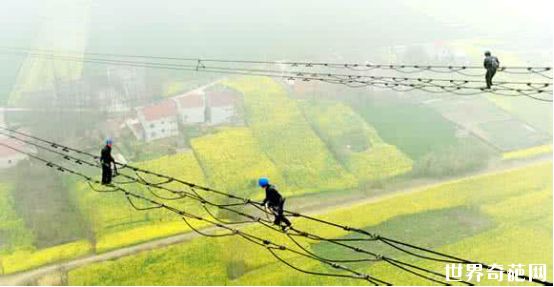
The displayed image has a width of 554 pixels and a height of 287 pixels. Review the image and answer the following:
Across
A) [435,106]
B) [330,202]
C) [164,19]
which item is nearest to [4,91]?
[164,19]

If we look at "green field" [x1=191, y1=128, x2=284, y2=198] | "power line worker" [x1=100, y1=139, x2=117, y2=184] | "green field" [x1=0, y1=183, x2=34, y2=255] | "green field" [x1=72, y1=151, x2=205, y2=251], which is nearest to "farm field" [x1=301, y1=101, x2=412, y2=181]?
"green field" [x1=191, y1=128, x2=284, y2=198]

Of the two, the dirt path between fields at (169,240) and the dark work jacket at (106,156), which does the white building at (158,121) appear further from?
the dark work jacket at (106,156)

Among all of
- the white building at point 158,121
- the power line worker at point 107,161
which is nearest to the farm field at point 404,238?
the power line worker at point 107,161

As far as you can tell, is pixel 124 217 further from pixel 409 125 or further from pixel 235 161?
pixel 409 125

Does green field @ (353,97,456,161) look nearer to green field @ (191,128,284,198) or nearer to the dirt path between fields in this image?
the dirt path between fields

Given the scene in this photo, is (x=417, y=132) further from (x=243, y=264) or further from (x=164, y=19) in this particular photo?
(x=164, y=19)

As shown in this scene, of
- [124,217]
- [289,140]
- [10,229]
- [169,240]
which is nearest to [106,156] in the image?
[169,240]
